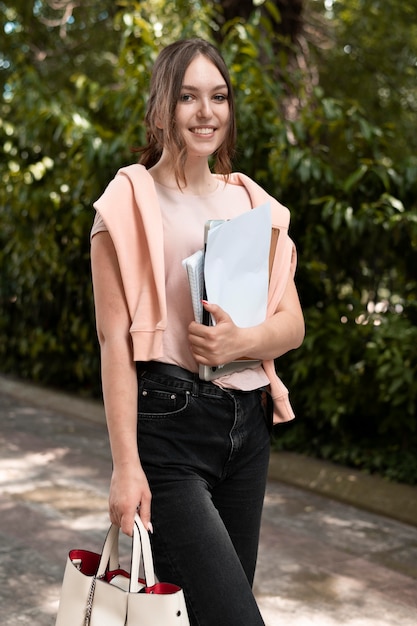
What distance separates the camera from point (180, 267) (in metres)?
2.14

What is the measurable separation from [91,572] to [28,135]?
631 centimetres

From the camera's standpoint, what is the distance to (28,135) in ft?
25.9

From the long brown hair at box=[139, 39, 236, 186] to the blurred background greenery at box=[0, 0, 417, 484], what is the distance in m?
3.46

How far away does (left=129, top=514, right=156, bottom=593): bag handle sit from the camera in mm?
1829

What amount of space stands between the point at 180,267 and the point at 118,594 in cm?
73

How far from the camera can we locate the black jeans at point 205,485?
194cm

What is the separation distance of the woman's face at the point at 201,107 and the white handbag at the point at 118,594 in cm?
87

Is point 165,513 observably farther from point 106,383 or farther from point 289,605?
point 289,605

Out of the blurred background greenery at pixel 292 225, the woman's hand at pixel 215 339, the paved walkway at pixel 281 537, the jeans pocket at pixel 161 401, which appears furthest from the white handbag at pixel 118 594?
the blurred background greenery at pixel 292 225

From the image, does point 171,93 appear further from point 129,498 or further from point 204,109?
point 129,498

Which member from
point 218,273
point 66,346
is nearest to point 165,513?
point 218,273

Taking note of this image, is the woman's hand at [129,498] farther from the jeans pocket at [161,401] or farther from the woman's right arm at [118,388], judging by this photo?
the jeans pocket at [161,401]

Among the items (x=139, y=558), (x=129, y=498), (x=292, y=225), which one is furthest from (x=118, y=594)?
(x=292, y=225)

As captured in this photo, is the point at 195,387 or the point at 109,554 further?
the point at 195,387
